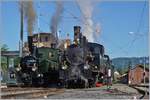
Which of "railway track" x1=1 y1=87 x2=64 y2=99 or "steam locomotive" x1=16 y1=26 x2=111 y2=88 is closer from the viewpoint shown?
"railway track" x1=1 y1=87 x2=64 y2=99

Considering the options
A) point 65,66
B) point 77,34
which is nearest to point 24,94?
point 65,66

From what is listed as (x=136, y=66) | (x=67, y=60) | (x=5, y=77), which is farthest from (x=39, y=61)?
(x=136, y=66)

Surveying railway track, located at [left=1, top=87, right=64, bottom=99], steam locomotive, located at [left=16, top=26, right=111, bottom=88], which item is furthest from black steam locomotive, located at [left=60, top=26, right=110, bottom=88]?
railway track, located at [left=1, top=87, right=64, bottom=99]

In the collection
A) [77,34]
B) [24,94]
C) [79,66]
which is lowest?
[24,94]

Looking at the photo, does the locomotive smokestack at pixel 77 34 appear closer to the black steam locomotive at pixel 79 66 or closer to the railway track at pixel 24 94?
the black steam locomotive at pixel 79 66

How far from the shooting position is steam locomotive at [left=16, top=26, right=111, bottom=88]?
3183 cm

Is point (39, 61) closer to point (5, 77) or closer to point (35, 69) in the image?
point (35, 69)

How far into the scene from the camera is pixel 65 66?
31922 mm

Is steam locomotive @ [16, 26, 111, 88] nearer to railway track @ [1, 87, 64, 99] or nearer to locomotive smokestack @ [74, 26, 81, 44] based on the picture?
locomotive smokestack @ [74, 26, 81, 44]

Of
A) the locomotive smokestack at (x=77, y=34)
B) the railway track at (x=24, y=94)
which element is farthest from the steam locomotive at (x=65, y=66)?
the railway track at (x=24, y=94)

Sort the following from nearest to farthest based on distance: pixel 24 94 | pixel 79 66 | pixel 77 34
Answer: pixel 24 94 → pixel 79 66 → pixel 77 34

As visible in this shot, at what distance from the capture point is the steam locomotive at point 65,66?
31.8 metres

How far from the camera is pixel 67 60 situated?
105ft

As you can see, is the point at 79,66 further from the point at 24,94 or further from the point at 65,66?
the point at 24,94
